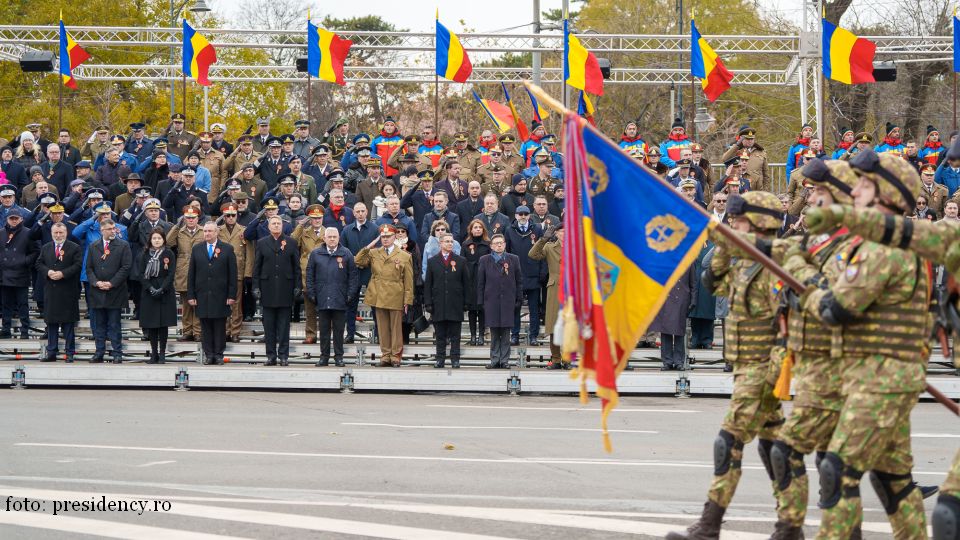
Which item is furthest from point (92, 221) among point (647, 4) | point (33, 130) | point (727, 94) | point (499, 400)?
point (647, 4)

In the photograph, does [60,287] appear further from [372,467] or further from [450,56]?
[372,467]

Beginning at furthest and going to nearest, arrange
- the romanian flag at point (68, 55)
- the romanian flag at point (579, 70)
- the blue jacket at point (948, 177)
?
the romanian flag at point (68, 55)
the romanian flag at point (579, 70)
the blue jacket at point (948, 177)

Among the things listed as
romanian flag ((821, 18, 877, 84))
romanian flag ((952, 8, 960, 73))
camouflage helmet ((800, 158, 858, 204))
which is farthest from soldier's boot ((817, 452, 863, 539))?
romanian flag ((952, 8, 960, 73))

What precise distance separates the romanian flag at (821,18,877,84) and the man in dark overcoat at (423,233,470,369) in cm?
1063

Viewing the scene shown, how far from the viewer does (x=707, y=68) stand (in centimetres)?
2677

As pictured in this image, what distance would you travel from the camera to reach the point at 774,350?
8727 millimetres

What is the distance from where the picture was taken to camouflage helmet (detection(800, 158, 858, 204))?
7.69m

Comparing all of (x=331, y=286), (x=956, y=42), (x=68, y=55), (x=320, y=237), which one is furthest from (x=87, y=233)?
(x=956, y=42)

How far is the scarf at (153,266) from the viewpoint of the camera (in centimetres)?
1967

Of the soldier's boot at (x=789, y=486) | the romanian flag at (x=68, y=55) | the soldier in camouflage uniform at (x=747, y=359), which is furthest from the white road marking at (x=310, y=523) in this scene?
the romanian flag at (x=68, y=55)

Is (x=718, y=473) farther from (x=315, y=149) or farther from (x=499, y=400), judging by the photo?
(x=315, y=149)

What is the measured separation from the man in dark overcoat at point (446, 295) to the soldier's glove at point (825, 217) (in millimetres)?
12500

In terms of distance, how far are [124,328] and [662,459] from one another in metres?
12.0

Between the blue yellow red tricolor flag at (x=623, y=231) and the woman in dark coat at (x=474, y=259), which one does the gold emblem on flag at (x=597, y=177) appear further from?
the woman in dark coat at (x=474, y=259)
